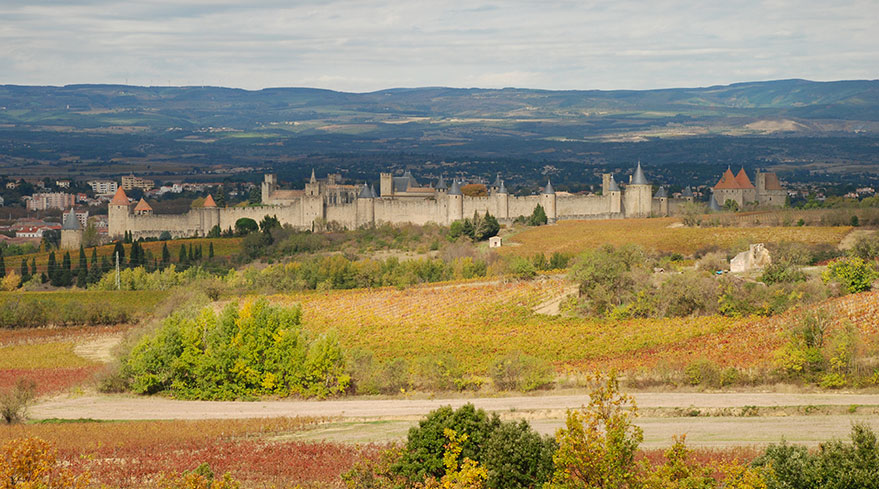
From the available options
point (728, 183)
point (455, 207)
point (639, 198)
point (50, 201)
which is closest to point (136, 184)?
point (50, 201)

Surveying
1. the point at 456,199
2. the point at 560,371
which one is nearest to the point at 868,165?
the point at 456,199

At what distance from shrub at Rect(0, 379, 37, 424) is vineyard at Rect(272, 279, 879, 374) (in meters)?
9.03

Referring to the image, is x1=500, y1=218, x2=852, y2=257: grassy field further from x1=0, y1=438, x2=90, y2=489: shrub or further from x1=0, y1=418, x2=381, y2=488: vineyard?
x1=0, y1=438, x2=90, y2=489: shrub

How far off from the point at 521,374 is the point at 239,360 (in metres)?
6.53

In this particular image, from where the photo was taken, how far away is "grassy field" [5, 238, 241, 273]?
185 feet

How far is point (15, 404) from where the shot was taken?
75.2 ft

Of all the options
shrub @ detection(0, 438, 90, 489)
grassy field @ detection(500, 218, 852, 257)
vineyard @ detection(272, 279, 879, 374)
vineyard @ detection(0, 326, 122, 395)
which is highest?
shrub @ detection(0, 438, 90, 489)

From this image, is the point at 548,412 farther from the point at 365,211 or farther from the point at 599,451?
the point at 365,211

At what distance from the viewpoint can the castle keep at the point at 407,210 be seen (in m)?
69.9

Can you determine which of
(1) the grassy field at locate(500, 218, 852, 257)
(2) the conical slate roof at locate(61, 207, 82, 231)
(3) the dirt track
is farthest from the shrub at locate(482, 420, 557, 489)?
(2) the conical slate roof at locate(61, 207, 82, 231)

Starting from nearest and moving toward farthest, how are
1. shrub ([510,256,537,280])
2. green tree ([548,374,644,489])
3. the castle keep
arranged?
green tree ([548,374,644,489])
shrub ([510,256,537,280])
the castle keep

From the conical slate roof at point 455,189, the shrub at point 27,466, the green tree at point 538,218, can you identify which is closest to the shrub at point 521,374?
the shrub at point 27,466

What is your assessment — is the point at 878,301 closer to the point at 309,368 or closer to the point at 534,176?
the point at 309,368

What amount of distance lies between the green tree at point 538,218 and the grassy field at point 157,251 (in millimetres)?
16365
